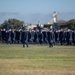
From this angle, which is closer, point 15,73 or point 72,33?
point 15,73

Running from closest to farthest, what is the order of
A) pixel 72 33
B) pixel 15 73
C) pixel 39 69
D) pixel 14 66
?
pixel 15 73 < pixel 39 69 < pixel 14 66 < pixel 72 33

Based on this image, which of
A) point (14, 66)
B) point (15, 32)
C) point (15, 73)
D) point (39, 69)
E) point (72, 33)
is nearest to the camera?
point (15, 73)

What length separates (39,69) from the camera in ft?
50.8

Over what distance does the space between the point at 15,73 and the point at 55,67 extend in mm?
2470

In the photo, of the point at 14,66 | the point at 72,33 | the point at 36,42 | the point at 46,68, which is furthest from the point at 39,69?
the point at 36,42

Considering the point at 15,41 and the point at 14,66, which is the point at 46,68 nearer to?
the point at 14,66

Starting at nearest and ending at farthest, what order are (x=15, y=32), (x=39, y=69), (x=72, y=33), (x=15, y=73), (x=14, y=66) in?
(x=15, y=73), (x=39, y=69), (x=14, y=66), (x=72, y=33), (x=15, y=32)

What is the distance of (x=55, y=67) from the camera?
16.2 metres

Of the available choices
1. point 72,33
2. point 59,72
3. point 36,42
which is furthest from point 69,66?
point 36,42

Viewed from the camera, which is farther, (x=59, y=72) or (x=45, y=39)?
(x=45, y=39)

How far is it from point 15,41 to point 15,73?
103 feet

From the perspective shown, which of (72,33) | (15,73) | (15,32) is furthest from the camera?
(15,32)

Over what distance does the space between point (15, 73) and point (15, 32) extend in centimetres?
3042

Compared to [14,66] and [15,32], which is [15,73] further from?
[15,32]
